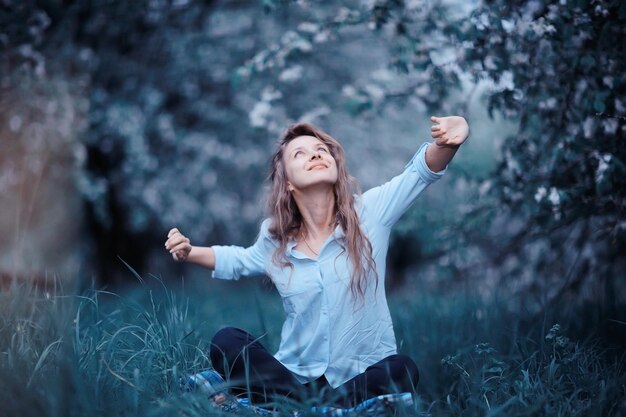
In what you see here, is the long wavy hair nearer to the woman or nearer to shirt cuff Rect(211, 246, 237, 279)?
the woman

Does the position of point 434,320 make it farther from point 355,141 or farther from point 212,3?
point 355,141

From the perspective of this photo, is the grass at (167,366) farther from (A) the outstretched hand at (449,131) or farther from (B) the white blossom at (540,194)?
(A) the outstretched hand at (449,131)

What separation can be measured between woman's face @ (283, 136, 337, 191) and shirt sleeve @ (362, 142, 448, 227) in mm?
187

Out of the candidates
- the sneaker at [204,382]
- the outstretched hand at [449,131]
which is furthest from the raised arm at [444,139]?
the sneaker at [204,382]

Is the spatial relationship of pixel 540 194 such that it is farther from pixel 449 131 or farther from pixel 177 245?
pixel 177 245

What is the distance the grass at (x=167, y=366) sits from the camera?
2.11 metres

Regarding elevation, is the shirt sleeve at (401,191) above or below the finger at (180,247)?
above

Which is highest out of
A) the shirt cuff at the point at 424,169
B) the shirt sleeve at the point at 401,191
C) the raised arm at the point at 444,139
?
the raised arm at the point at 444,139

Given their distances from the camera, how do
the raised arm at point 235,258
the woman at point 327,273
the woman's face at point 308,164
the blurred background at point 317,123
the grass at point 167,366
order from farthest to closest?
the blurred background at point 317,123, the raised arm at point 235,258, the woman's face at point 308,164, the woman at point 327,273, the grass at point 167,366

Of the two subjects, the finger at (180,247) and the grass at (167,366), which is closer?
the grass at (167,366)

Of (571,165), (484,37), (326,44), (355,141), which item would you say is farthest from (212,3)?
(571,165)

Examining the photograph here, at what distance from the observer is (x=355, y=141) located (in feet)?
25.9

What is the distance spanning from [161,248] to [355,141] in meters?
2.63

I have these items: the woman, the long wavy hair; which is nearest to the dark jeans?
the woman
